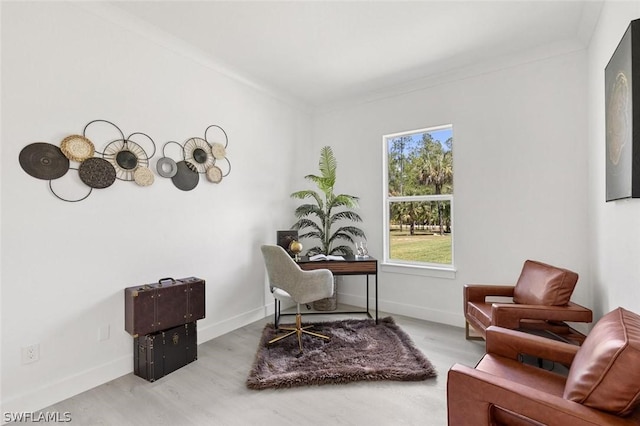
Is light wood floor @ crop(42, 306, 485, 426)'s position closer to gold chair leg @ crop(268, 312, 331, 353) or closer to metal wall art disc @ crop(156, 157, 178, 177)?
gold chair leg @ crop(268, 312, 331, 353)

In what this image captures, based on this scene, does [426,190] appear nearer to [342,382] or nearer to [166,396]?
[342,382]

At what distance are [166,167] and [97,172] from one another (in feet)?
1.82

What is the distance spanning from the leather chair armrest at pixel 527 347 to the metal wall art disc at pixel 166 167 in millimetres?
2736

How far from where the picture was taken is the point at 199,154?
3.00 meters

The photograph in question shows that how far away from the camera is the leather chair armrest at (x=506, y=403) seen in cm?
108

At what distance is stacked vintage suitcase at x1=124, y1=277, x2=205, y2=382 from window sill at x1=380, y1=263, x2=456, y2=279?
2.28 metres

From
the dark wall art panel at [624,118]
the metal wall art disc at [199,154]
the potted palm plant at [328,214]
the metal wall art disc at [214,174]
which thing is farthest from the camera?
the potted palm plant at [328,214]

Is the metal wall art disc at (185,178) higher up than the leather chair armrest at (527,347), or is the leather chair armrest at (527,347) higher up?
the metal wall art disc at (185,178)

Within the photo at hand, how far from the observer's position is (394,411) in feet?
6.32

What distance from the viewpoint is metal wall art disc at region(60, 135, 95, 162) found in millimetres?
2109

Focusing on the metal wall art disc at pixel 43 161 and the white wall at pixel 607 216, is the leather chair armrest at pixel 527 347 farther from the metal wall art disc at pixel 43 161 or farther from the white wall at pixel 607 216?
the metal wall art disc at pixel 43 161

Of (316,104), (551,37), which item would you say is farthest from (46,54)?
(551,37)

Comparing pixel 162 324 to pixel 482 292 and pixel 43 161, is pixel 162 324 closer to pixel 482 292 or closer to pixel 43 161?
pixel 43 161

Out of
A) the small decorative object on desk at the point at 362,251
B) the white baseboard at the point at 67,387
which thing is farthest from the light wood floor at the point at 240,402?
the small decorative object on desk at the point at 362,251
